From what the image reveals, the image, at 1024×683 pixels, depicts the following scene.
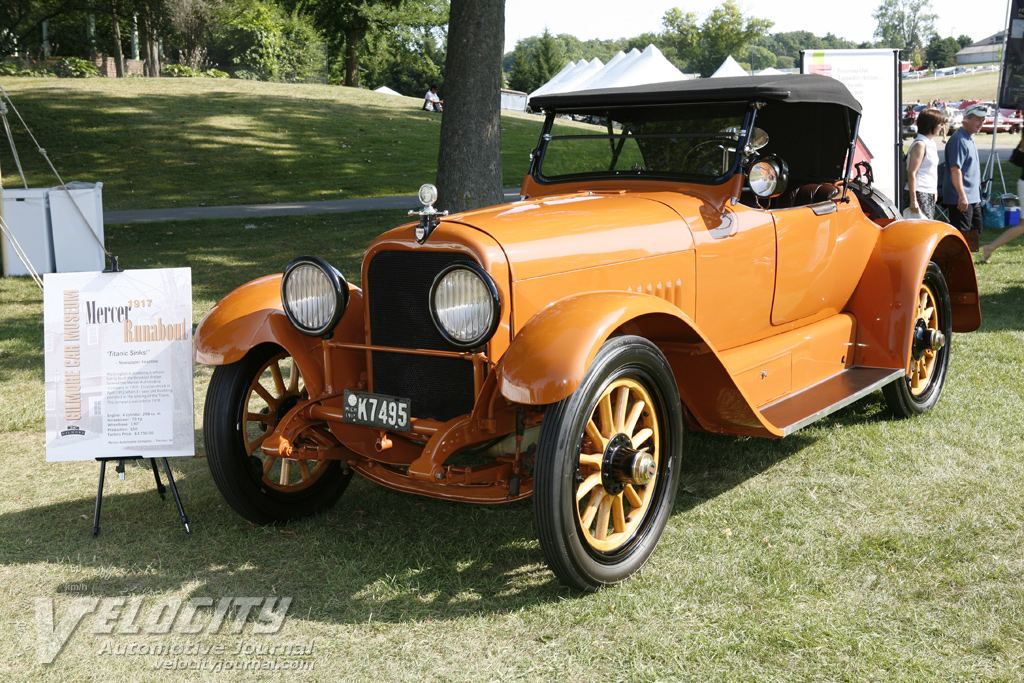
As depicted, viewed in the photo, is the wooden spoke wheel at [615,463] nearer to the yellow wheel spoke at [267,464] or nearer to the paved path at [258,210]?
the yellow wheel spoke at [267,464]

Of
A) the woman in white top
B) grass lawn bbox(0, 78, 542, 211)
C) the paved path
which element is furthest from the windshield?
grass lawn bbox(0, 78, 542, 211)

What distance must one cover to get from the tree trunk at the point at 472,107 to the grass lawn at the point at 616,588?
496cm

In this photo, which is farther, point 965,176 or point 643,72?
point 643,72

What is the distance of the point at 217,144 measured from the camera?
19312mm

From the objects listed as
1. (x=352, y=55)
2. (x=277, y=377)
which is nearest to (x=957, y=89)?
(x=352, y=55)

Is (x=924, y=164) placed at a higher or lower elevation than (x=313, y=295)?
higher

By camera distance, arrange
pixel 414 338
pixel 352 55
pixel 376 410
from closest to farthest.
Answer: pixel 376 410, pixel 414 338, pixel 352 55

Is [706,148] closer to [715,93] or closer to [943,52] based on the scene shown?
[715,93]

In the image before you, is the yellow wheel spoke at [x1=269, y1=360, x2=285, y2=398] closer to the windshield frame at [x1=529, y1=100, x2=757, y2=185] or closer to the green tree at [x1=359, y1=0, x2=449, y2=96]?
the windshield frame at [x1=529, y1=100, x2=757, y2=185]

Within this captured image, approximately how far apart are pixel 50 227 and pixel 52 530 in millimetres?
7296

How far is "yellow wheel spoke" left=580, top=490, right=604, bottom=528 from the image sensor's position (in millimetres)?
3082

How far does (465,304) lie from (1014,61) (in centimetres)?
1150

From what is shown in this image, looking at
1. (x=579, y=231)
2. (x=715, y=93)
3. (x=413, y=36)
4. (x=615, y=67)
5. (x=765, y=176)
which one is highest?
(x=413, y=36)

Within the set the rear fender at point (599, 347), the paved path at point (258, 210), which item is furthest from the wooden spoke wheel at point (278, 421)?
the paved path at point (258, 210)
